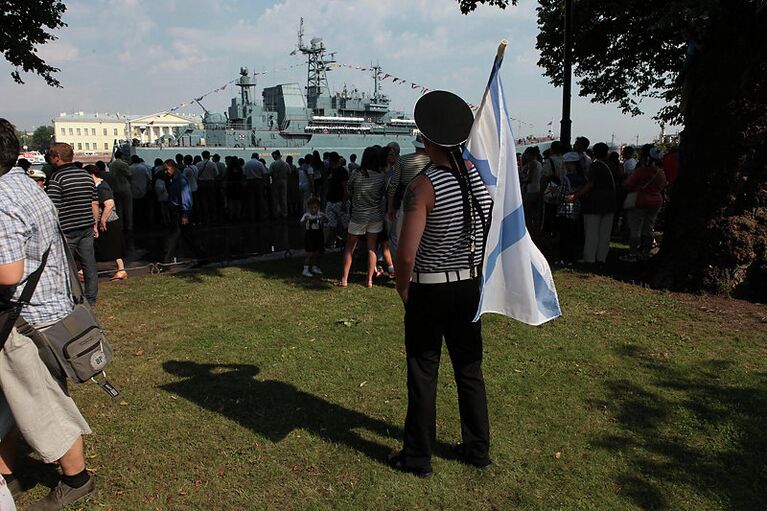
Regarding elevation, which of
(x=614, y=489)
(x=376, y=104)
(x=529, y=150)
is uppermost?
(x=376, y=104)

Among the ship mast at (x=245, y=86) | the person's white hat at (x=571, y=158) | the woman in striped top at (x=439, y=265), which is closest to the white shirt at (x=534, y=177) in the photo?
the person's white hat at (x=571, y=158)

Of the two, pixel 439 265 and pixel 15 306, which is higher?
pixel 439 265

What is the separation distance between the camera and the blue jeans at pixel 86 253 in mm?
6118

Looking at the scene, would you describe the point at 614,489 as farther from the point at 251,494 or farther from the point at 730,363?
the point at 730,363

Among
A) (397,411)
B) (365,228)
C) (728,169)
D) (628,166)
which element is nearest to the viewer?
(397,411)

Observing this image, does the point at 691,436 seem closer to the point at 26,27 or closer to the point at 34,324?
the point at 34,324

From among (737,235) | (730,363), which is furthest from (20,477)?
(737,235)

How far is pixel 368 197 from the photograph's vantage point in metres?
6.89

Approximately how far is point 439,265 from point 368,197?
13.4 ft

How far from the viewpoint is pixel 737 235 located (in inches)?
260

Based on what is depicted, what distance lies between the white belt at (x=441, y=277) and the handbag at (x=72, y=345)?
168 centimetres

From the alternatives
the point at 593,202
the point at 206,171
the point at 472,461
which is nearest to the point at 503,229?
the point at 472,461

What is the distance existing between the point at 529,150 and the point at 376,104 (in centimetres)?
3698

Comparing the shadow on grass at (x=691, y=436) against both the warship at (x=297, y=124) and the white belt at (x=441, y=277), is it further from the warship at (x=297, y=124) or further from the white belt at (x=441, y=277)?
the warship at (x=297, y=124)
